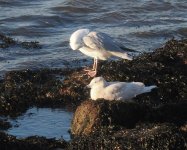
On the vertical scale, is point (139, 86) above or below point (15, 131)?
above

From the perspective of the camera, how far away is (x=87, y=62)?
11.5m

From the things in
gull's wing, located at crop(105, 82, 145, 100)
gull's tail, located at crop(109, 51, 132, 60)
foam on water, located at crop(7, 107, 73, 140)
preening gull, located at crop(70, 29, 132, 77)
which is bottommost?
foam on water, located at crop(7, 107, 73, 140)

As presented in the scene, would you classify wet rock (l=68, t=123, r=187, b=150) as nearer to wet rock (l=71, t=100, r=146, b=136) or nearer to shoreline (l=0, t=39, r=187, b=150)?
shoreline (l=0, t=39, r=187, b=150)

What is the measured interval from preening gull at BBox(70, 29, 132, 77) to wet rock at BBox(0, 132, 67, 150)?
107 inches

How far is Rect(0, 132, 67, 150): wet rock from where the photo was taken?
20.8 ft

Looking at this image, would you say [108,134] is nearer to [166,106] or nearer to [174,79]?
[166,106]

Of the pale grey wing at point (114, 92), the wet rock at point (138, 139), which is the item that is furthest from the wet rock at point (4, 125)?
the wet rock at point (138, 139)

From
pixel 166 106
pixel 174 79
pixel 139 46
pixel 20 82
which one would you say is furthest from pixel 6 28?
pixel 166 106

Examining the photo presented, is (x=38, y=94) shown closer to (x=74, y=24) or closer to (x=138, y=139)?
(x=138, y=139)

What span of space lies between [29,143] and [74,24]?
29.4ft

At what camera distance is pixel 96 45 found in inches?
366

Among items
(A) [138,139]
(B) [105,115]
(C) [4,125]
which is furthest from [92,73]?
(A) [138,139]

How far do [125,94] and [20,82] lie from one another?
8.10 ft

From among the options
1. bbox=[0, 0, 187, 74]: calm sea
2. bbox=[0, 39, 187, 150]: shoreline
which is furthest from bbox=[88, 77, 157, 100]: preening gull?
bbox=[0, 0, 187, 74]: calm sea
